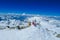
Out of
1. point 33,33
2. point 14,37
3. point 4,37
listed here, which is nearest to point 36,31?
point 33,33

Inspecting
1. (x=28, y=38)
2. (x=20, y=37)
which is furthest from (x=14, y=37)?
(x=28, y=38)

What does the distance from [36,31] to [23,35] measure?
506 millimetres

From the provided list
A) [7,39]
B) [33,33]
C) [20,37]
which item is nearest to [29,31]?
[33,33]

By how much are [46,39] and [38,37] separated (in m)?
0.28

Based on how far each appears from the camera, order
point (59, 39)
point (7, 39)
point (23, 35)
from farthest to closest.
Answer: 1. point (59, 39)
2. point (23, 35)
3. point (7, 39)

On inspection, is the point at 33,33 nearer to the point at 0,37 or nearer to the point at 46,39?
the point at 46,39

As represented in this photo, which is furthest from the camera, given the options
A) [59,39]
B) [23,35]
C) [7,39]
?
[59,39]

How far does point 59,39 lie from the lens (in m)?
4.90

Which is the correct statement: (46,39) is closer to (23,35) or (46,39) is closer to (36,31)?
(36,31)

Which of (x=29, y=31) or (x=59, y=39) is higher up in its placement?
(x=29, y=31)

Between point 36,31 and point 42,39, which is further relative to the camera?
point 36,31

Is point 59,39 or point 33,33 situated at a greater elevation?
point 33,33

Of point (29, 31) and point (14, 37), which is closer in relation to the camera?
point (14, 37)

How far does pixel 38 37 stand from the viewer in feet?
13.8
